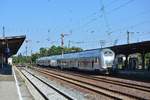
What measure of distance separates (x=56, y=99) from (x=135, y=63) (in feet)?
155

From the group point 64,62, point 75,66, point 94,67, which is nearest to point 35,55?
point 64,62

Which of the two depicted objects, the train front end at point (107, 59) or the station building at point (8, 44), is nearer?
the train front end at point (107, 59)

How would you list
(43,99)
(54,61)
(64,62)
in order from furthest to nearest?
1. (54,61)
2. (64,62)
3. (43,99)

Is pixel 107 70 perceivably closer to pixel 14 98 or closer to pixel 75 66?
pixel 75 66

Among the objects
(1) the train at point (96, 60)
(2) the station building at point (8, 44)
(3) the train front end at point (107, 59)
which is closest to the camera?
(3) the train front end at point (107, 59)

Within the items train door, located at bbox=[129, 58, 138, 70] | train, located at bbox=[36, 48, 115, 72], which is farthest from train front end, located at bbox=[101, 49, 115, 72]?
train door, located at bbox=[129, 58, 138, 70]

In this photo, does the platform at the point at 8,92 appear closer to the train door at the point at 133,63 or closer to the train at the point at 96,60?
the train at the point at 96,60

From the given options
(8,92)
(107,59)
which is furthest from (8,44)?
(8,92)

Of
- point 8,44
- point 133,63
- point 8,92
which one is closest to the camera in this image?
point 8,92

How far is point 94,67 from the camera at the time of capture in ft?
160

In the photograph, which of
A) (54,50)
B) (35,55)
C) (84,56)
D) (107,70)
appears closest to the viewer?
(107,70)

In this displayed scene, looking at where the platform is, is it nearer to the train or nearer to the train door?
the train

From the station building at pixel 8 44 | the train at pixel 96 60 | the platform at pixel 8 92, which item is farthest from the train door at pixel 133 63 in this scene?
the platform at pixel 8 92

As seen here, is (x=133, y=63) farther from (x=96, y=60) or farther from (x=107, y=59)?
(x=107, y=59)
